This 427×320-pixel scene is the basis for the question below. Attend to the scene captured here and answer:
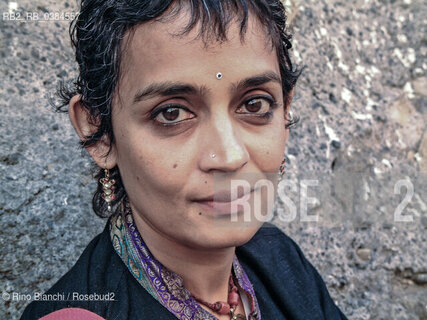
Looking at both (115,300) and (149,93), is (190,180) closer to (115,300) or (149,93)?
(149,93)

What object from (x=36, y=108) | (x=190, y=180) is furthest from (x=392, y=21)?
(x=190, y=180)

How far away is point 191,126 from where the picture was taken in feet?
4.14

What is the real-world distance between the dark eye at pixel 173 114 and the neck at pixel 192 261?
323 millimetres

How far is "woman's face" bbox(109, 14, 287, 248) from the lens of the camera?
3.97 feet

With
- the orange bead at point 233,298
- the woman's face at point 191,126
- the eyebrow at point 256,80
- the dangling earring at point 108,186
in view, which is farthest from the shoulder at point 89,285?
the eyebrow at point 256,80

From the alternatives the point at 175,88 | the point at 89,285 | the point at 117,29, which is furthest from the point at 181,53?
the point at 89,285

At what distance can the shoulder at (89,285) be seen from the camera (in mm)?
1363

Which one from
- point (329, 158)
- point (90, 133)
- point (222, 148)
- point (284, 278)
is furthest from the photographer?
point (329, 158)

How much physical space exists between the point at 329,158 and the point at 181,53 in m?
1.51

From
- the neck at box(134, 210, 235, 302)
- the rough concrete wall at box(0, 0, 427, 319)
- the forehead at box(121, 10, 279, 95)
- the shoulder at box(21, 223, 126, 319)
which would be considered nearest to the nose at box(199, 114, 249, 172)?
the forehead at box(121, 10, 279, 95)

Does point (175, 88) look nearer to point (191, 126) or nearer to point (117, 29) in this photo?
point (191, 126)

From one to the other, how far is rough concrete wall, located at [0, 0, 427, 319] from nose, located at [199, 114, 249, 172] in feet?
2.52

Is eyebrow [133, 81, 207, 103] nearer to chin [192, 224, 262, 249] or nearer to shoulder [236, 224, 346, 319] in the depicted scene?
chin [192, 224, 262, 249]

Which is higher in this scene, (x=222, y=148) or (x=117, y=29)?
(x=117, y=29)
